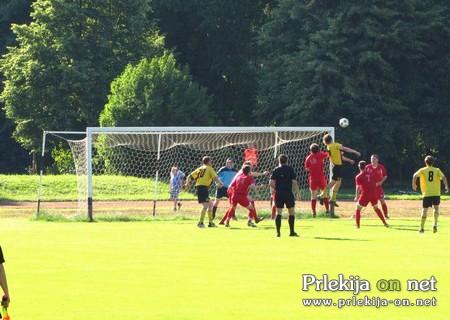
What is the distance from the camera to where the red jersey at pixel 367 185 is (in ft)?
100

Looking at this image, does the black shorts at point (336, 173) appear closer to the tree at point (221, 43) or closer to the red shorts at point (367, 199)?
the red shorts at point (367, 199)

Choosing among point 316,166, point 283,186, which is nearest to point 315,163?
point 316,166

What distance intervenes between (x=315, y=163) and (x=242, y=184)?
3.97 m

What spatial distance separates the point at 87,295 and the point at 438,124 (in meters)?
48.0

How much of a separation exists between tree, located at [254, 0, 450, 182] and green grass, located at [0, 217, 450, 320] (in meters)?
29.1

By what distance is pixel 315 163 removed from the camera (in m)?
34.9

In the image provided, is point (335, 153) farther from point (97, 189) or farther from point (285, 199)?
point (97, 189)

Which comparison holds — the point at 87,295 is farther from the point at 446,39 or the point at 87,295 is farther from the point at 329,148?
the point at 446,39

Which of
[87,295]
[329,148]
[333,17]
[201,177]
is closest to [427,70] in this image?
[333,17]

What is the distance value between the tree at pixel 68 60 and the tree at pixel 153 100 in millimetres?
5476

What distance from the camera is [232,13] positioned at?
7356 centimetres

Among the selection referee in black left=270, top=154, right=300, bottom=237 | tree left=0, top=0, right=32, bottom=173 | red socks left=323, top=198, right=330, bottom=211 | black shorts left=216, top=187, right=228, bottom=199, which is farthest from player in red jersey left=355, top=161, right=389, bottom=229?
tree left=0, top=0, right=32, bottom=173

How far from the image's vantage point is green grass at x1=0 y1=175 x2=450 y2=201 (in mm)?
48938

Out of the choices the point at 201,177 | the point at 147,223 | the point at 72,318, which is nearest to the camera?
the point at 72,318
